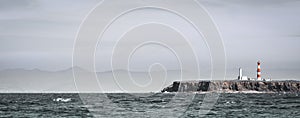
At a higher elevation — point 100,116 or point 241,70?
point 241,70

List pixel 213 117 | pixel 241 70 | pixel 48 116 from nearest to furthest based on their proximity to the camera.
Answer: pixel 213 117, pixel 48 116, pixel 241 70

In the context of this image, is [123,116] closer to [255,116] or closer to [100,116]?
[100,116]

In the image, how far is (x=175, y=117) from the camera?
54375 millimetres

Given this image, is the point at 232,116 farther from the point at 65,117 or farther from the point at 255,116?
the point at 65,117

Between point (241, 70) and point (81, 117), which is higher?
point (241, 70)

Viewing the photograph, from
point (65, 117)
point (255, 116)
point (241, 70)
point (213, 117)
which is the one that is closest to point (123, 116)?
point (65, 117)

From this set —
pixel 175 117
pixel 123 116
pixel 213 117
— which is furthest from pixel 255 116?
pixel 123 116

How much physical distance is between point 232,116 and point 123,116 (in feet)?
41.5

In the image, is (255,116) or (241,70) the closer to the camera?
(255,116)

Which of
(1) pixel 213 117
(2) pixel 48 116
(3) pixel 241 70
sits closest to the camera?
(1) pixel 213 117

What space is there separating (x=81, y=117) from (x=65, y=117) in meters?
1.99

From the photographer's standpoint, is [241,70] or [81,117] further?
[241,70]

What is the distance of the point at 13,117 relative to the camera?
5725 centimetres

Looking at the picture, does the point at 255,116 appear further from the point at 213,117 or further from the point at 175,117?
the point at 175,117
